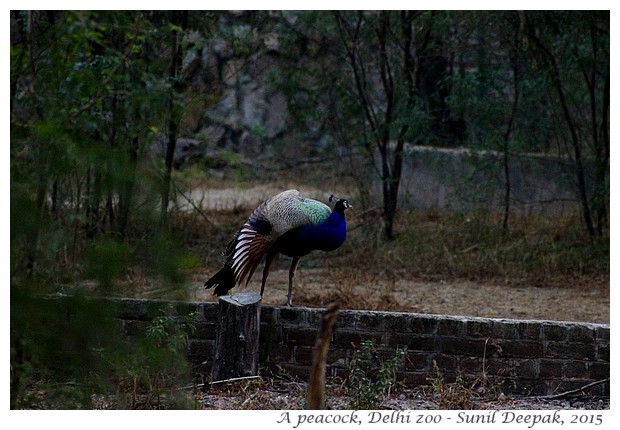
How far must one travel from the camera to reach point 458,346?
5.43m

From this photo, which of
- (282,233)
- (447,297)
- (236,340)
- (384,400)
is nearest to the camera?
(384,400)

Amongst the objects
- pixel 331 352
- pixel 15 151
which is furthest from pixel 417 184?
pixel 15 151

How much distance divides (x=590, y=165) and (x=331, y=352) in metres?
5.83

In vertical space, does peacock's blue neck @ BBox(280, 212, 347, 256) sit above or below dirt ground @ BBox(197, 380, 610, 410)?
above

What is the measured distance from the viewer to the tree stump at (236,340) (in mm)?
5352

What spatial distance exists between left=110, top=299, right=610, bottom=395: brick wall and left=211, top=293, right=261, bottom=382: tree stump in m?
0.21

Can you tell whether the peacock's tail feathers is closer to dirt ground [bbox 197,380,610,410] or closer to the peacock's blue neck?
the peacock's blue neck

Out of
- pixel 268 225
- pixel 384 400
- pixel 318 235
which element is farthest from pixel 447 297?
pixel 384 400

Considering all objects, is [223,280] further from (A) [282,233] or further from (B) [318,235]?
(B) [318,235]

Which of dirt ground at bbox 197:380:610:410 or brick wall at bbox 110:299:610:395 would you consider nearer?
dirt ground at bbox 197:380:610:410

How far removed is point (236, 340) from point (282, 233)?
0.72 m

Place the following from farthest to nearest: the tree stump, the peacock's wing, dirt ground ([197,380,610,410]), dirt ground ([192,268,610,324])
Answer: dirt ground ([192,268,610,324]) < the peacock's wing < the tree stump < dirt ground ([197,380,610,410])

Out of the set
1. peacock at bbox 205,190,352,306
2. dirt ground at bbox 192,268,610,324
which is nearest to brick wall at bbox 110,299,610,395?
peacock at bbox 205,190,352,306

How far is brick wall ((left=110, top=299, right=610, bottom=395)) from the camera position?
5.37 m
